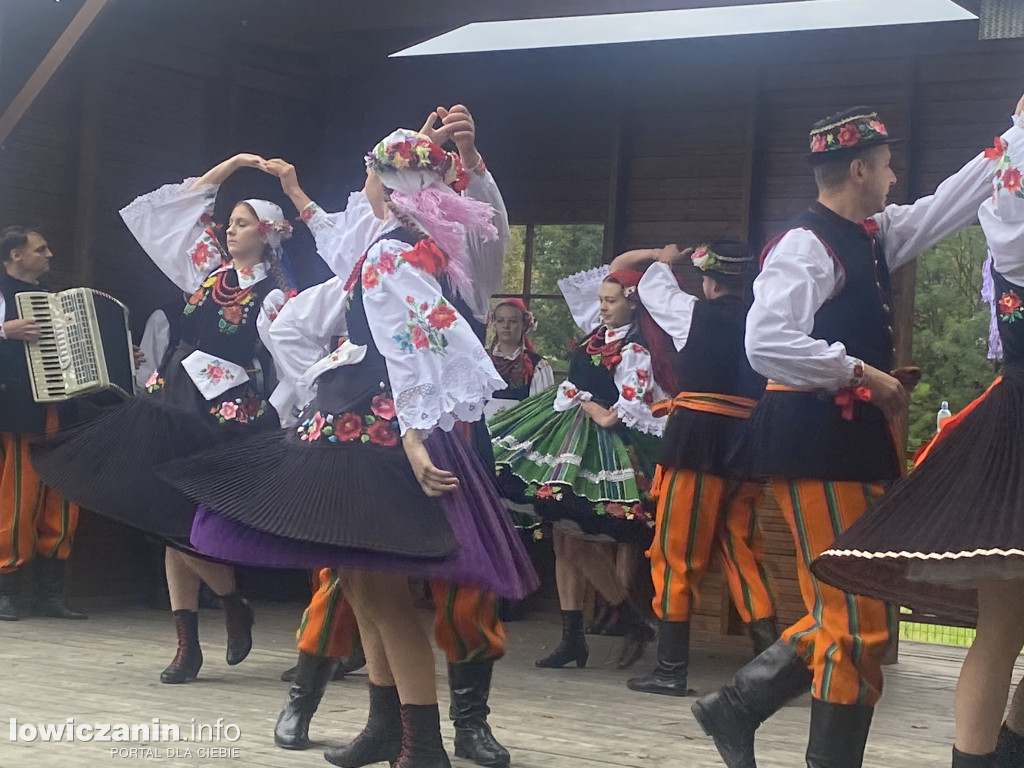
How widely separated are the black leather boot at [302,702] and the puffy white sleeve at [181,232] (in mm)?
1761

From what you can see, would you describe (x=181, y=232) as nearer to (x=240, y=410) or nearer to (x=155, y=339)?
(x=240, y=410)

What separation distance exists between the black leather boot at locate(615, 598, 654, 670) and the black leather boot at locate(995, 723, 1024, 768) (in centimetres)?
262

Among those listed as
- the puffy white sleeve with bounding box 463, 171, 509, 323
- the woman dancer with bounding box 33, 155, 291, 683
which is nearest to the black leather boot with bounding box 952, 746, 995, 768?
the puffy white sleeve with bounding box 463, 171, 509, 323

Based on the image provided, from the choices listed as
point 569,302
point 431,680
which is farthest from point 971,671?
point 569,302

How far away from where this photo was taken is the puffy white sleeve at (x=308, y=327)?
3.85 metres

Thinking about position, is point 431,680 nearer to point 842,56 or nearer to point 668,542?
point 668,542

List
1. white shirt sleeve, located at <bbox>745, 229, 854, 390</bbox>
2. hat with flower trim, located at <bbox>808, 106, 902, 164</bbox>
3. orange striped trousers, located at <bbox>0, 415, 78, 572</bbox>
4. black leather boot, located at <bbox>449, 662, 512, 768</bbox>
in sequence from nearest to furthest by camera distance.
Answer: white shirt sleeve, located at <bbox>745, 229, 854, 390</bbox> → hat with flower trim, located at <bbox>808, 106, 902, 164</bbox> → black leather boot, located at <bbox>449, 662, 512, 768</bbox> → orange striped trousers, located at <bbox>0, 415, 78, 572</bbox>

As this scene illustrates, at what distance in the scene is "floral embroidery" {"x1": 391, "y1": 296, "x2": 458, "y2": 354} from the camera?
3008mm

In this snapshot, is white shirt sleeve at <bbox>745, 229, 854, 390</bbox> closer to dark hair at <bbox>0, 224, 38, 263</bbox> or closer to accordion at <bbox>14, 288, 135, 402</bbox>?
accordion at <bbox>14, 288, 135, 402</bbox>

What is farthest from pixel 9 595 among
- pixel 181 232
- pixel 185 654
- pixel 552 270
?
pixel 552 270

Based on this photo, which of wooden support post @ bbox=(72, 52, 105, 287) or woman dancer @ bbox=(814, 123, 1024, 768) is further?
wooden support post @ bbox=(72, 52, 105, 287)

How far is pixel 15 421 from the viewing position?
20.0ft

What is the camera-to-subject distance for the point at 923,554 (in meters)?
2.41

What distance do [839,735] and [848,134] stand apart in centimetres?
135
